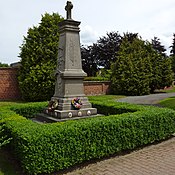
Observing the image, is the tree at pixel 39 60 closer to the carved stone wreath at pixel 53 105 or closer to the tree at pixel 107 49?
the carved stone wreath at pixel 53 105

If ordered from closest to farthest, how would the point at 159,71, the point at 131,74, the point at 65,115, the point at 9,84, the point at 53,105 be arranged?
1. the point at 65,115
2. the point at 53,105
3. the point at 9,84
4. the point at 131,74
5. the point at 159,71

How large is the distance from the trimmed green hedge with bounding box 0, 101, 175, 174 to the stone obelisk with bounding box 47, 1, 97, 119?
1740mm


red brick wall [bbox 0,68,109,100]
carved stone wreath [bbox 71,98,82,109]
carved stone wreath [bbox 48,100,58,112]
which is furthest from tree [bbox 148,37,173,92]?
carved stone wreath [bbox 48,100,58,112]

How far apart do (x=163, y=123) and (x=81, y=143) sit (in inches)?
108

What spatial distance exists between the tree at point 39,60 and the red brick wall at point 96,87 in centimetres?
454

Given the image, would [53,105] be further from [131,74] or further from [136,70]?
[136,70]

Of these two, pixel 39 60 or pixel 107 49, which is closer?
pixel 39 60

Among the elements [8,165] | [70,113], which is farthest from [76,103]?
[8,165]

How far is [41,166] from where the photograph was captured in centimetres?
402

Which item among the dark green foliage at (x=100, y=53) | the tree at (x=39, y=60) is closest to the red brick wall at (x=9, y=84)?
the tree at (x=39, y=60)

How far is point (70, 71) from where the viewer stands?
22.7 feet

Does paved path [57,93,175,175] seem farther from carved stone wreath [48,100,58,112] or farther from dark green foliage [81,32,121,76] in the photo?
dark green foliage [81,32,121,76]

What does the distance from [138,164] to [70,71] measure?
3.52m

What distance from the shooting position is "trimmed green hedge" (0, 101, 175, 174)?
4012 millimetres
